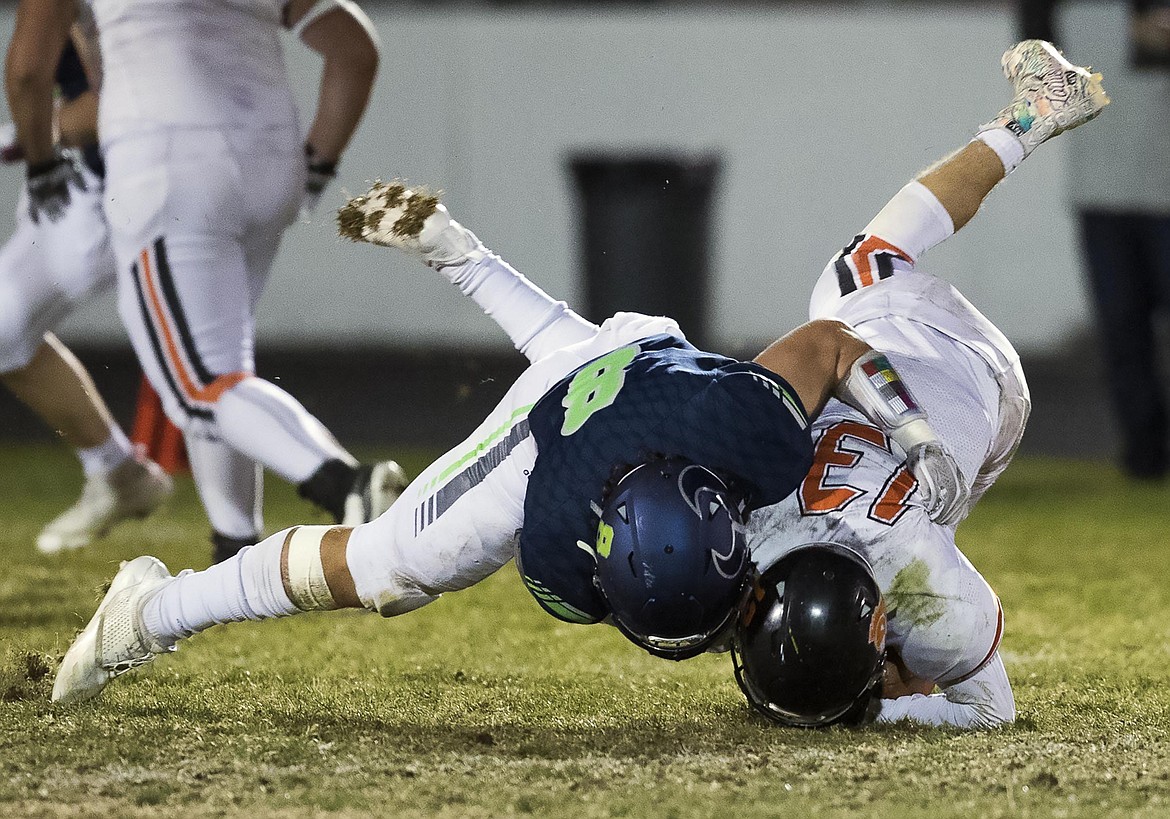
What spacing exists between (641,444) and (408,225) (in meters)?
0.78

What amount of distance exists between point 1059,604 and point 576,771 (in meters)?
2.08

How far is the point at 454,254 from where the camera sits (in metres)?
3.22

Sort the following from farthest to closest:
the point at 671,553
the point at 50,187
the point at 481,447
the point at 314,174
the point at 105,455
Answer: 1. the point at 105,455
2. the point at 314,174
3. the point at 50,187
4. the point at 481,447
5. the point at 671,553

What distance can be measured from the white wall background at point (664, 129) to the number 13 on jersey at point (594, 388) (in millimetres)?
8516

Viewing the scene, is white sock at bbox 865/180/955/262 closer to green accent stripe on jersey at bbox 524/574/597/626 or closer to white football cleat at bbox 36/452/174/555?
green accent stripe on jersey at bbox 524/574/597/626

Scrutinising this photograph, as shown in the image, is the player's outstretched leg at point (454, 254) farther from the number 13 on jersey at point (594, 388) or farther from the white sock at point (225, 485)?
the white sock at point (225, 485)

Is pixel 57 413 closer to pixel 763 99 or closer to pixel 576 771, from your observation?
pixel 576 771

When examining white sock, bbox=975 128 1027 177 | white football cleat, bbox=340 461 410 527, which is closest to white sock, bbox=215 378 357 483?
white football cleat, bbox=340 461 410 527

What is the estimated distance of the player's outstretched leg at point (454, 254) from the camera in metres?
3.14

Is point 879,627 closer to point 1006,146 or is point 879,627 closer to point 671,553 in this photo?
point 671,553

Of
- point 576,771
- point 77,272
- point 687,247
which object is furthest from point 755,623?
point 687,247

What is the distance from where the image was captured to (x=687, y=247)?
11.0m

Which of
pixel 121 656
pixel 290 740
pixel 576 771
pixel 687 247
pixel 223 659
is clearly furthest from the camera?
pixel 687 247

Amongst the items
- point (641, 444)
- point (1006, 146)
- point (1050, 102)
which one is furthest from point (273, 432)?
point (1050, 102)
